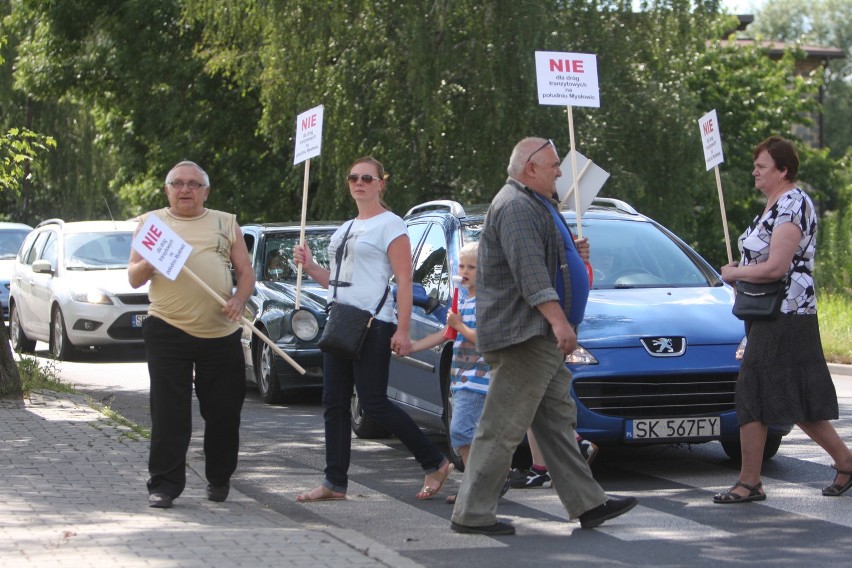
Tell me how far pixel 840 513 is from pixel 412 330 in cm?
335

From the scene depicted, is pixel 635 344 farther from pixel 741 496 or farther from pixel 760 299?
pixel 741 496

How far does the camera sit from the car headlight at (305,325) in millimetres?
13273

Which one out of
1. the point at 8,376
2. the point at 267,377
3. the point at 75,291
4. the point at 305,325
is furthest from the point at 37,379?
the point at 75,291

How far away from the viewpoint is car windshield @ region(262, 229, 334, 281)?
14.5m

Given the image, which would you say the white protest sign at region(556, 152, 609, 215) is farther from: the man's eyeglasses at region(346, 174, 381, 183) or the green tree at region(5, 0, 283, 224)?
the green tree at region(5, 0, 283, 224)

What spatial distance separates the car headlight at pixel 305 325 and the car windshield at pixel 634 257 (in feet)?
12.1

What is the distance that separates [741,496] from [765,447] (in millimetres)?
1566

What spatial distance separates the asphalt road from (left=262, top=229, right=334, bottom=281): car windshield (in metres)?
3.25

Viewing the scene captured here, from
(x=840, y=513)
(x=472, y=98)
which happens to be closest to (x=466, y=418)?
(x=840, y=513)

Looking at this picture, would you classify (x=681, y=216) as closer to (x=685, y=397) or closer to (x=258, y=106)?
(x=258, y=106)

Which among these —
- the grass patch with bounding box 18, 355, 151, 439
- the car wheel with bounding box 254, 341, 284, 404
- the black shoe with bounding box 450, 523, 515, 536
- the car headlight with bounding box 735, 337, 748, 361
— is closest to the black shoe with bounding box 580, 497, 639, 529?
the black shoe with bounding box 450, 523, 515, 536

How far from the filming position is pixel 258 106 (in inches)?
1280

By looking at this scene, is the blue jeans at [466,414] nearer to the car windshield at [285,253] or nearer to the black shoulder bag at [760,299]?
the black shoulder bag at [760,299]

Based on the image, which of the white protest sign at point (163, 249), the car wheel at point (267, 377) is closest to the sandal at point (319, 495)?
the white protest sign at point (163, 249)
